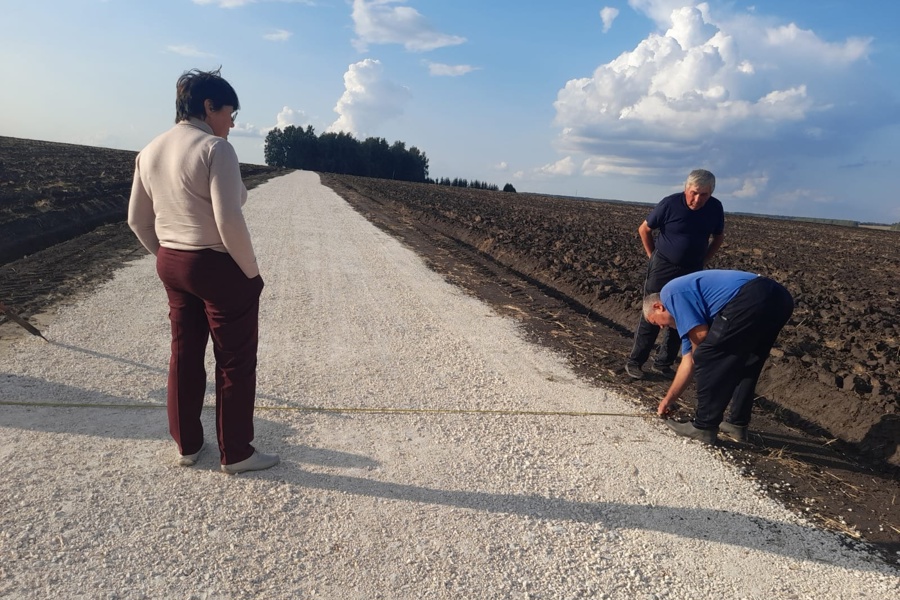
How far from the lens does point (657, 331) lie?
5410 mm

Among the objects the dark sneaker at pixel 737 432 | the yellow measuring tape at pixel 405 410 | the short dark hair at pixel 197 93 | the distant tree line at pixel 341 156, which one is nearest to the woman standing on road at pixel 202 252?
the short dark hair at pixel 197 93

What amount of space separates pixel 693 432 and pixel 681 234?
5.94 ft

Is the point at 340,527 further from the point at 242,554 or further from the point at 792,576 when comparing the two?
the point at 792,576

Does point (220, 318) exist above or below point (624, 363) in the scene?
above

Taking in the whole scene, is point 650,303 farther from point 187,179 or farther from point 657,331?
point 187,179

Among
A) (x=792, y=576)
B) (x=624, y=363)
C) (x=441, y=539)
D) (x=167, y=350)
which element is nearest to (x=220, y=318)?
(x=441, y=539)

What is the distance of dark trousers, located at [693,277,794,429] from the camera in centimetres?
401

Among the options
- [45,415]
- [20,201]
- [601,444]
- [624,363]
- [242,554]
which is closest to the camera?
[242,554]

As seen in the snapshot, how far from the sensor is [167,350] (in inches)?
204

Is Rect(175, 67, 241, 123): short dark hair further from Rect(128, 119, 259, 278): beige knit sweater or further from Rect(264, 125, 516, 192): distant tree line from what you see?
Rect(264, 125, 516, 192): distant tree line

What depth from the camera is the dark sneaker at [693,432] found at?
14.0ft

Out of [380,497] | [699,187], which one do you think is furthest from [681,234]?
[380,497]

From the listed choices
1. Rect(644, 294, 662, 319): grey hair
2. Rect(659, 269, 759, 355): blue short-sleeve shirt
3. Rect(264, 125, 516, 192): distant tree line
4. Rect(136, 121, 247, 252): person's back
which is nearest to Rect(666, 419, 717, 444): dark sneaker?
Rect(659, 269, 759, 355): blue short-sleeve shirt

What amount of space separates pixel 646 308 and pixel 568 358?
1.50m
